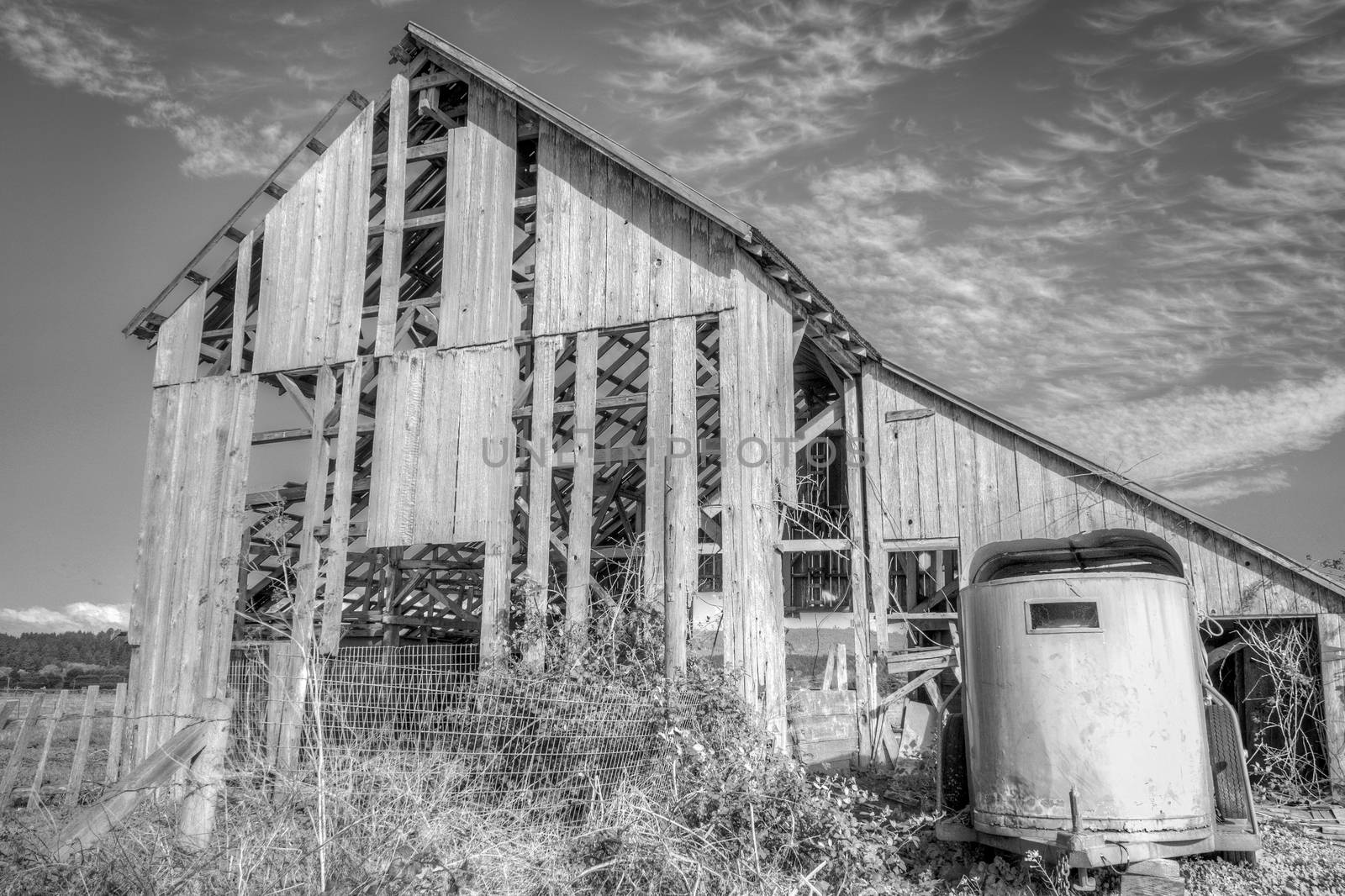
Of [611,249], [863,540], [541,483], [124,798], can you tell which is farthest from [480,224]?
[124,798]

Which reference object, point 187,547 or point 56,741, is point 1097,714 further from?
point 56,741

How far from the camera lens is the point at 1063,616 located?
750cm

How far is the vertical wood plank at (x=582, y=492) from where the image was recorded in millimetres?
11367

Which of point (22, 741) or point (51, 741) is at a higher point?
point (22, 741)

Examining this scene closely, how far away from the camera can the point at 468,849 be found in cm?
655

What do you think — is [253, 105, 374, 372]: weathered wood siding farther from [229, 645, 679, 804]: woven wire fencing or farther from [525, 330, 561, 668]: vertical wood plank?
[229, 645, 679, 804]: woven wire fencing

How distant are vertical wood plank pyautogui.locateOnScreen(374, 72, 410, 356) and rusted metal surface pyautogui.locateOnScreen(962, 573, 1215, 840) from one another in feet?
28.3

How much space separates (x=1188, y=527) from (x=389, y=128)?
11.6 metres

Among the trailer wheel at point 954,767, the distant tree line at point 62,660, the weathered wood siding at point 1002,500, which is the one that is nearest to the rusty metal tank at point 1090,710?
the trailer wheel at point 954,767

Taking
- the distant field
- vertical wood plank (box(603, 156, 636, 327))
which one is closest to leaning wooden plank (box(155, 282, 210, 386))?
the distant field

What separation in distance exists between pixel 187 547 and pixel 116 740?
99.5 inches

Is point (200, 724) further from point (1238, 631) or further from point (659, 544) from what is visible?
point (1238, 631)

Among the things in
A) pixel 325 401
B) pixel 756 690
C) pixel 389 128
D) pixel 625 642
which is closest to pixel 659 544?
pixel 625 642

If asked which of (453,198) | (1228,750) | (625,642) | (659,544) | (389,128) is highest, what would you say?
(389,128)
